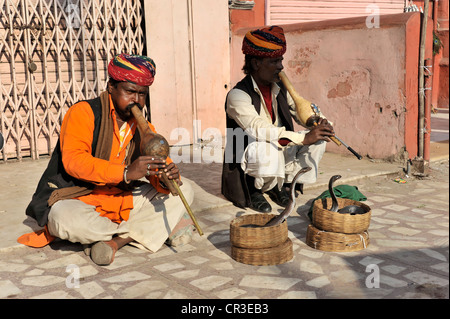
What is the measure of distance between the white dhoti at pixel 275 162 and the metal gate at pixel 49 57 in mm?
3379

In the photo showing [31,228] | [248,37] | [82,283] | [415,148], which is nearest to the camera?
[82,283]

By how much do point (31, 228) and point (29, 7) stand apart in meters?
3.58

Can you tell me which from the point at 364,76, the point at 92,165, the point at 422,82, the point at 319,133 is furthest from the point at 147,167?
the point at 364,76

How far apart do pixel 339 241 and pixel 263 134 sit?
108cm

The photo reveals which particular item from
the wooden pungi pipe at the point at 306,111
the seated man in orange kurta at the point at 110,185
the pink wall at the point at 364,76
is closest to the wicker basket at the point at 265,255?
the seated man in orange kurta at the point at 110,185

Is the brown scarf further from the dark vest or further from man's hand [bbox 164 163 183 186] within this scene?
the dark vest

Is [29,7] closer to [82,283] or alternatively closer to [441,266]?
[82,283]

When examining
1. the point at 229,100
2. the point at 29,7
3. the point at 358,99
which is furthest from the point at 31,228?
the point at 358,99

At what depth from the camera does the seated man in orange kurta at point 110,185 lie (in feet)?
10.4

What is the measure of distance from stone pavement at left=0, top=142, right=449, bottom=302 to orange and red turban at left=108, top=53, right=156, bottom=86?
3.64 ft

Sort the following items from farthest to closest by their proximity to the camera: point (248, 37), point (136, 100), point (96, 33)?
point (96, 33)
point (248, 37)
point (136, 100)

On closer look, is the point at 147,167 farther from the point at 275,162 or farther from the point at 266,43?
the point at 266,43

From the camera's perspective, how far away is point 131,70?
127 inches
